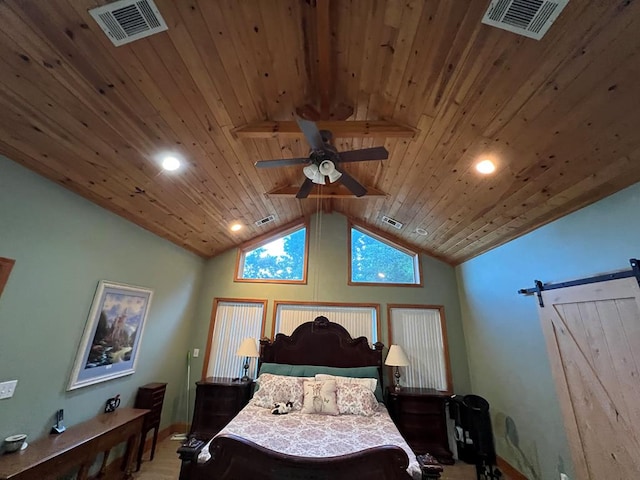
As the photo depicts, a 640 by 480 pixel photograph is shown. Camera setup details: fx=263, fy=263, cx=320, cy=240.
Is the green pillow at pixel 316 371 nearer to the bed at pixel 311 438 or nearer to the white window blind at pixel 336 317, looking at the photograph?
the bed at pixel 311 438

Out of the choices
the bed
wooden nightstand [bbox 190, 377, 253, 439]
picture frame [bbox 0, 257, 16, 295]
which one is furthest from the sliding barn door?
picture frame [bbox 0, 257, 16, 295]

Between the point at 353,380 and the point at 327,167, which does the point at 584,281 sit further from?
the point at 353,380

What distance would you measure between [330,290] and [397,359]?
1557mm

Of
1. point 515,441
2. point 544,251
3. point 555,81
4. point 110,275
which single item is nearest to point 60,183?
point 110,275

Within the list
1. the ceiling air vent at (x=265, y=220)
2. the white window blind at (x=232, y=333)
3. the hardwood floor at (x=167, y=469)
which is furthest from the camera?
the ceiling air vent at (x=265, y=220)

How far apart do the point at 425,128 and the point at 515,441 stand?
3942 mm

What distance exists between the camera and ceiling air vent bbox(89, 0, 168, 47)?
146 cm

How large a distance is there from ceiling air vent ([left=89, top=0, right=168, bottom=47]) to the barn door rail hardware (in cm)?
379

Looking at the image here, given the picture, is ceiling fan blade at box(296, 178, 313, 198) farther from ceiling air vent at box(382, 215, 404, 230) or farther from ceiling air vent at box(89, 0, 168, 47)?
ceiling air vent at box(382, 215, 404, 230)

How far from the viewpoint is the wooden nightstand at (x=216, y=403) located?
3879 mm

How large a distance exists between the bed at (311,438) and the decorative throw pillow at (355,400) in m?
0.07

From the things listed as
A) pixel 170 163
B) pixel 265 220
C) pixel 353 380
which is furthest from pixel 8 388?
pixel 353 380

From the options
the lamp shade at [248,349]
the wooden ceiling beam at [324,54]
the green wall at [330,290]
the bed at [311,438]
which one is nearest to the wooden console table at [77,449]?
the bed at [311,438]

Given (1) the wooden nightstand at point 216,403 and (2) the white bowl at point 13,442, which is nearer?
(2) the white bowl at point 13,442
